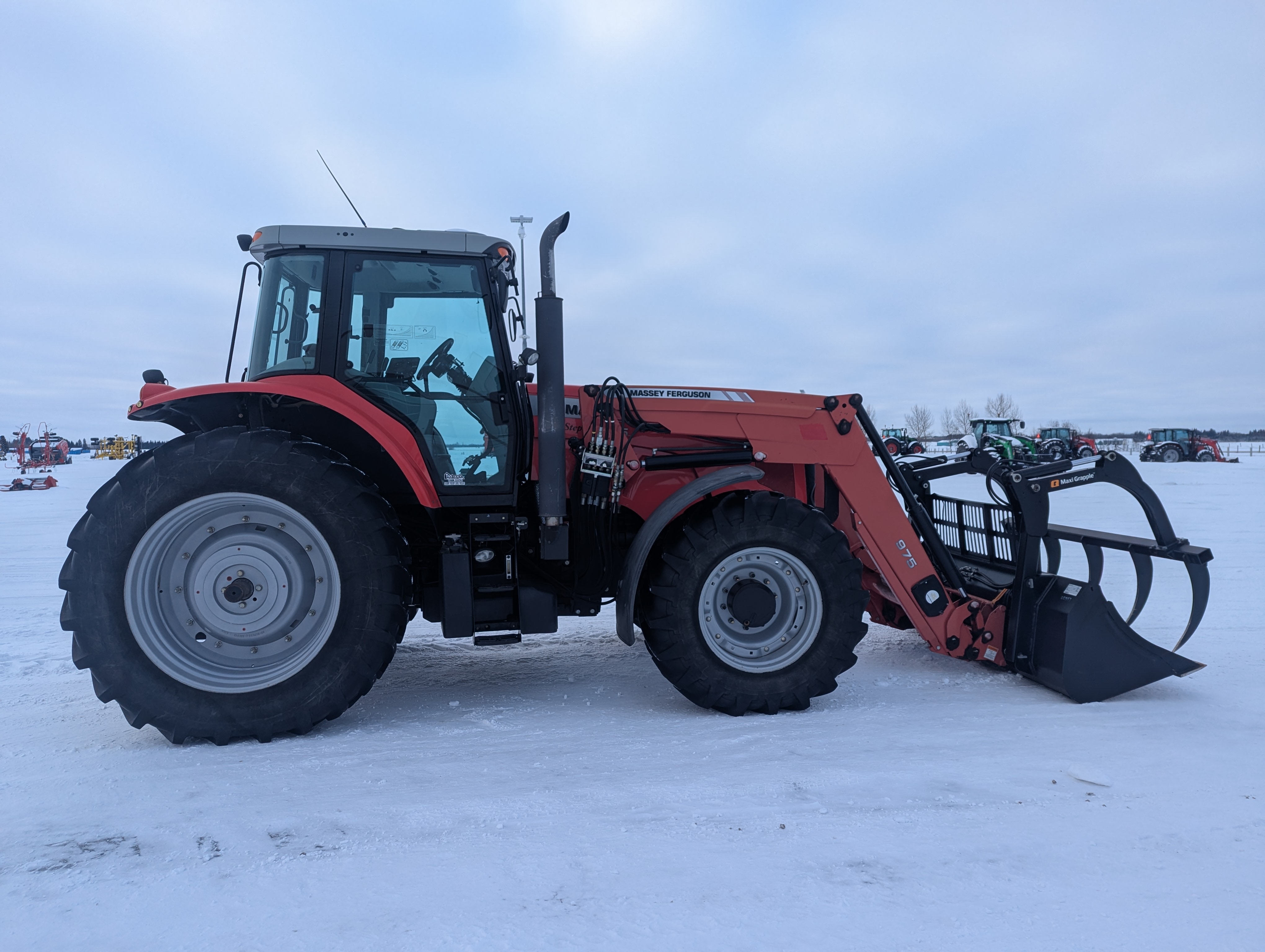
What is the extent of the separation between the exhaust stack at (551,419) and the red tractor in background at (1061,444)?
24.2m

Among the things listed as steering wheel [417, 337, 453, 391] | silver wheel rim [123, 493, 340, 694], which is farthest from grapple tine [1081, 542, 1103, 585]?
silver wheel rim [123, 493, 340, 694]

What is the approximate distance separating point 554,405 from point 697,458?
2.73ft

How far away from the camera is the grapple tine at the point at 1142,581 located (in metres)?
4.20

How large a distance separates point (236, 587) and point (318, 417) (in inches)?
32.8

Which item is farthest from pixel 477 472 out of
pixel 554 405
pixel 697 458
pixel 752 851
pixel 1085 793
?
pixel 1085 793

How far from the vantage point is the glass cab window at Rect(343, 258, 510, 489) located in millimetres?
3611

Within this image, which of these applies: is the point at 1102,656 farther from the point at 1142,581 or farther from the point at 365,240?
the point at 365,240

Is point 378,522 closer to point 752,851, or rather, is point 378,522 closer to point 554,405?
point 554,405

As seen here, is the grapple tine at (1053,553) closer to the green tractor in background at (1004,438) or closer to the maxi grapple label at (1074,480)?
the maxi grapple label at (1074,480)

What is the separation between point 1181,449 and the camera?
1216 inches

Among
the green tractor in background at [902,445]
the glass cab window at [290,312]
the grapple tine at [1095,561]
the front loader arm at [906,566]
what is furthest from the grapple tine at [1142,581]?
the green tractor in background at [902,445]

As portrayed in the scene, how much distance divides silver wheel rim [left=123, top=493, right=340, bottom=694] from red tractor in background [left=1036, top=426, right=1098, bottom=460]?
988 inches

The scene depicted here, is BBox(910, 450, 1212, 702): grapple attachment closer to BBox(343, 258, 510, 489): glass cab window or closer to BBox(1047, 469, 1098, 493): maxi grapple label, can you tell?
BBox(1047, 469, 1098, 493): maxi grapple label

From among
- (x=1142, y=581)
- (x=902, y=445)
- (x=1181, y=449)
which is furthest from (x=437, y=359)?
(x=1181, y=449)
